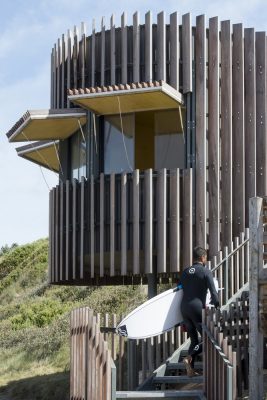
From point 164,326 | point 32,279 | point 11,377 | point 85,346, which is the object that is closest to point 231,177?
point 164,326

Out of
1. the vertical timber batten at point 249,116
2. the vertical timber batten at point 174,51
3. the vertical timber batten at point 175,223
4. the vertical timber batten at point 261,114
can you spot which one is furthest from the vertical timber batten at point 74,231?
the vertical timber batten at point 261,114

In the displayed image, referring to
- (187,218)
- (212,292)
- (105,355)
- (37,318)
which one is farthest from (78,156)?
(37,318)

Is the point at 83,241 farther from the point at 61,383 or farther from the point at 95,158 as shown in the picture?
the point at 61,383

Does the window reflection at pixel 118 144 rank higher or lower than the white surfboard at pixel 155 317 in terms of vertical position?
higher

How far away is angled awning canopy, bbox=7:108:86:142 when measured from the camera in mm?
22531

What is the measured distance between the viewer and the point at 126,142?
21.8 metres

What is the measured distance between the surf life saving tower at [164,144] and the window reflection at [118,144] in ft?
0.08

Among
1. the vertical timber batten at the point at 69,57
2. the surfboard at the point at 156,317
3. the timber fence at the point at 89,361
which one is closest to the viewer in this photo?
the timber fence at the point at 89,361

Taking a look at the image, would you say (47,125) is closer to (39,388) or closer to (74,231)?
(74,231)

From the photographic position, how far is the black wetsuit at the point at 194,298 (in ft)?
50.6

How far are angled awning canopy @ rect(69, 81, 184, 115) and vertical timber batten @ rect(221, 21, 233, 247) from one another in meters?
0.93

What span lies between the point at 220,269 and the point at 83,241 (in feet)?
14.5

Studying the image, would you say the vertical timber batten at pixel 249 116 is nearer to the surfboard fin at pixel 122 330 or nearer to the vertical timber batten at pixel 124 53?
the vertical timber batten at pixel 124 53

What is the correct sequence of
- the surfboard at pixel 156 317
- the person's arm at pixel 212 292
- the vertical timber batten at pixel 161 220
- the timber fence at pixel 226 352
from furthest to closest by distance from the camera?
the vertical timber batten at pixel 161 220, the surfboard at pixel 156 317, the person's arm at pixel 212 292, the timber fence at pixel 226 352
